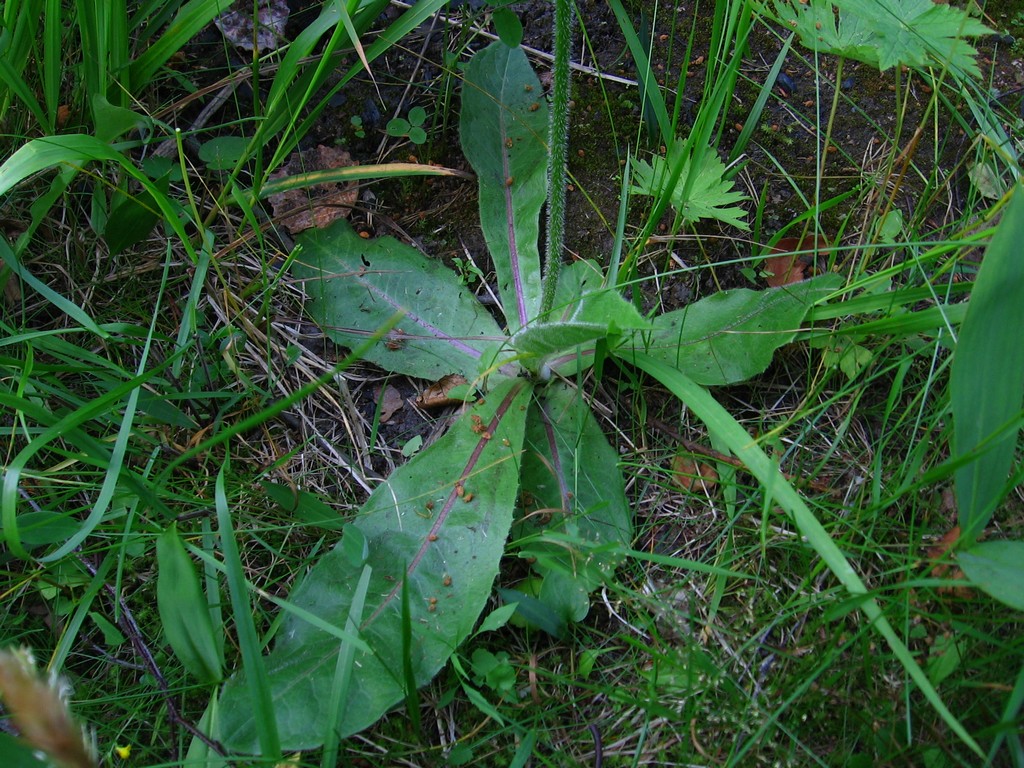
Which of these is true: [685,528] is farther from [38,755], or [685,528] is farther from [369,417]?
[38,755]

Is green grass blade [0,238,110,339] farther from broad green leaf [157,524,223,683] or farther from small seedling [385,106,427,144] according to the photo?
small seedling [385,106,427,144]

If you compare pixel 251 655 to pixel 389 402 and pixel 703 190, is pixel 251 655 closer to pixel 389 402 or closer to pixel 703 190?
pixel 389 402

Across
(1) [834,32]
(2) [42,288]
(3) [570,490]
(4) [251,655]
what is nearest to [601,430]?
(3) [570,490]

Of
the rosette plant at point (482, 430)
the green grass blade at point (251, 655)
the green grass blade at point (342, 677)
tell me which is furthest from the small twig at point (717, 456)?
the green grass blade at point (251, 655)

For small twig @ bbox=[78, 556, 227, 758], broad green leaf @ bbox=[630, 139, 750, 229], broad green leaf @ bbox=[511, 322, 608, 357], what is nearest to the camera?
small twig @ bbox=[78, 556, 227, 758]

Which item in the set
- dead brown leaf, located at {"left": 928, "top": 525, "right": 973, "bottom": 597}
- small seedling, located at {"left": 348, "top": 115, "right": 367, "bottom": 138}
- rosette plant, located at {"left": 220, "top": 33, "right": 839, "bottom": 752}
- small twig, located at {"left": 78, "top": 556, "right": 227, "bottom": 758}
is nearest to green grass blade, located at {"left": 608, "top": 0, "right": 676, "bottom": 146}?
rosette plant, located at {"left": 220, "top": 33, "right": 839, "bottom": 752}

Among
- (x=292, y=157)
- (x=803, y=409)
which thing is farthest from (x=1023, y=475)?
(x=292, y=157)

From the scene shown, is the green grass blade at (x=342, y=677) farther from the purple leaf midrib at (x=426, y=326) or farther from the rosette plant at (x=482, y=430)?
the purple leaf midrib at (x=426, y=326)
